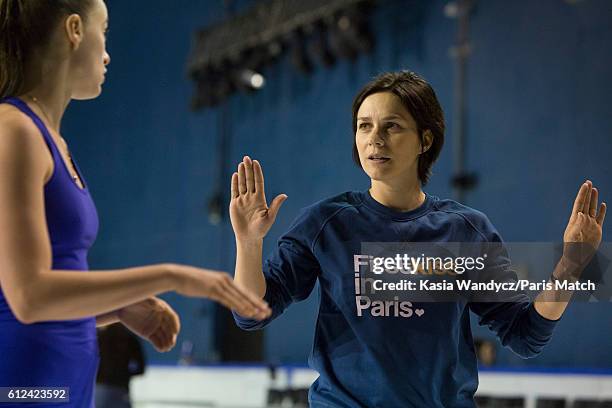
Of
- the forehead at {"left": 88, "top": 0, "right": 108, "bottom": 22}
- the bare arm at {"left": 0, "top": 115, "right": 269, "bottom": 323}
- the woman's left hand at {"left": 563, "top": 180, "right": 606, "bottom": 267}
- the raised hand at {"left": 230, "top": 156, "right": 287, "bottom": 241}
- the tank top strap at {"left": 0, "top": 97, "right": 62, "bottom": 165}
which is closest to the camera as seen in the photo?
the bare arm at {"left": 0, "top": 115, "right": 269, "bottom": 323}

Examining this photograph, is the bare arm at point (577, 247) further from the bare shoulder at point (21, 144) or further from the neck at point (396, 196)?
the bare shoulder at point (21, 144)

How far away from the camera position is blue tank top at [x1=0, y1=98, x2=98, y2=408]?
140 centimetres

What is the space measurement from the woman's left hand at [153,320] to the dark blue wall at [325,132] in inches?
108

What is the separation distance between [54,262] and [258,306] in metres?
0.35

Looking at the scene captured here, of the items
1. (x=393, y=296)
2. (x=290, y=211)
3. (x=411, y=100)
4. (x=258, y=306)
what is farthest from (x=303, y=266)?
(x=290, y=211)

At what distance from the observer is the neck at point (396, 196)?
2236 mm

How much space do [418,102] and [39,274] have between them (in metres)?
1.21

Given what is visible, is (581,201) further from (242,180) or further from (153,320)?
(153,320)

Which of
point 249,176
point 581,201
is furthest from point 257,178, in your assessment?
point 581,201

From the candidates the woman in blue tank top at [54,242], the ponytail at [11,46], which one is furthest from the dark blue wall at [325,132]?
the ponytail at [11,46]

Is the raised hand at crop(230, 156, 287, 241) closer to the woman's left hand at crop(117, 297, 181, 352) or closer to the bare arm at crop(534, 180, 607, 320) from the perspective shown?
the woman's left hand at crop(117, 297, 181, 352)

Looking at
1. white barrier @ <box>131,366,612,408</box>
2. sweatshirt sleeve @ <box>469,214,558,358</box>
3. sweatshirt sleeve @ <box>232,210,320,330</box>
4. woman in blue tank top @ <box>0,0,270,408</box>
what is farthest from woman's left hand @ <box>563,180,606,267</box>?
white barrier @ <box>131,366,612,408</box>

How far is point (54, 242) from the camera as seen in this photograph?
4.73 ft

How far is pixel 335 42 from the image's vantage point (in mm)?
9062
